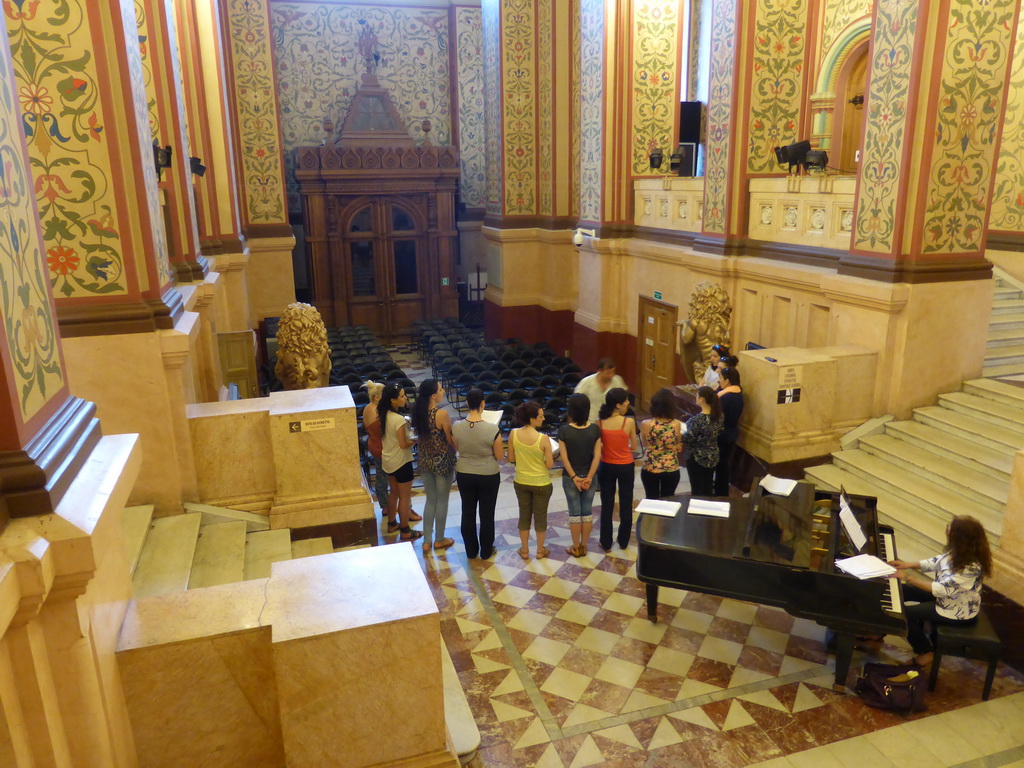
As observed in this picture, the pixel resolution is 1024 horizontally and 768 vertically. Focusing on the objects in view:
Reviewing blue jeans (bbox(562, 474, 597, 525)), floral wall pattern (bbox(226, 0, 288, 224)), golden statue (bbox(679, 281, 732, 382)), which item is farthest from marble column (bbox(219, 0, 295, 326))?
blue jeans (bbox(562, 474, 597, 525))

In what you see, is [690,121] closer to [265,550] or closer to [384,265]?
[384,265]

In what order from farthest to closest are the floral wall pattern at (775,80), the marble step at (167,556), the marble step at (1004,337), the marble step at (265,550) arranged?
the floral wall pattern at (775,80), the marble step at (1004,337), the marble step at (265,550), the marble step at (167,556)

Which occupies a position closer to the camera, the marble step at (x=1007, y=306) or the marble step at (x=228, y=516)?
the marble step at (x=228, y=516)

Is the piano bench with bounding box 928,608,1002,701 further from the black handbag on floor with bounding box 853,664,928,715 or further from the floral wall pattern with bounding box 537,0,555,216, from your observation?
the floral wall pattern with bounding box 537,0,555,216

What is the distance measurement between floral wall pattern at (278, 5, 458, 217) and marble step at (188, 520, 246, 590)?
11948 mm

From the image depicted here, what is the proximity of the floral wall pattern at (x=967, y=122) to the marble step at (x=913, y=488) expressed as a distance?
5.95ft

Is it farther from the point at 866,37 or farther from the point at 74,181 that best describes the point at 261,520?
the point at 866,37

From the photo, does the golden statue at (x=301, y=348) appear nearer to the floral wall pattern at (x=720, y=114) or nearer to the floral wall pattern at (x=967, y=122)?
the floral wall pattern at (x=720, y=114)

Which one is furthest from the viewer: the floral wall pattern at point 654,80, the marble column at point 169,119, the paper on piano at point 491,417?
the floral wall pattern at point 654,80

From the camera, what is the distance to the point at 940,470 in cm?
577

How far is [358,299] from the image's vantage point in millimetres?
15719

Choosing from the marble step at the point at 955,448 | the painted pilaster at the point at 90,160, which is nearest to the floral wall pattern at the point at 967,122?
the marble step at the point at 955,448

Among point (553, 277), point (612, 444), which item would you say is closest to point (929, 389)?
point (612, 444)

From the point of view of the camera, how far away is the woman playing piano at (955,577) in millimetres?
4047
